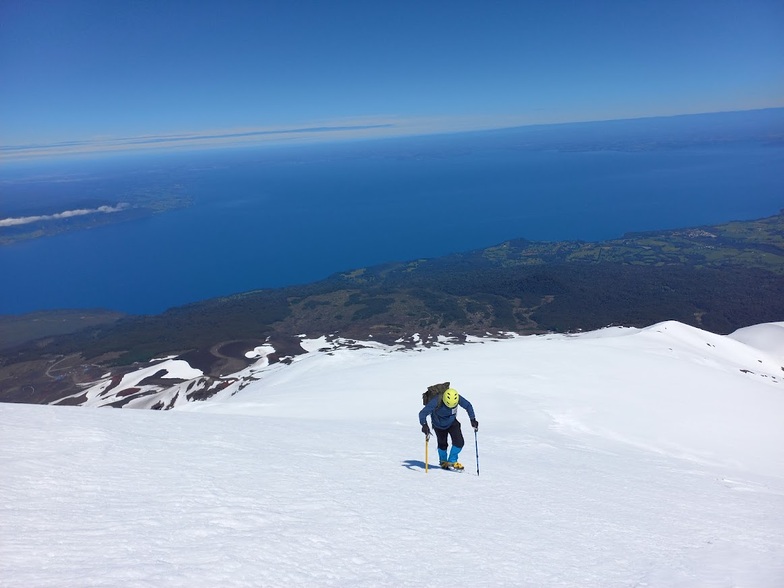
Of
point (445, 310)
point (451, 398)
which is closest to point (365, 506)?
point (451, 398)

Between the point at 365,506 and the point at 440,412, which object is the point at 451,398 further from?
the point at 365,506

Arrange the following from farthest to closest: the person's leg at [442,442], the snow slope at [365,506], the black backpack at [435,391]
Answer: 1. the person's leg at [442,442]
2. the black backpack at [435,391]
3. the snow slope at [365,506]

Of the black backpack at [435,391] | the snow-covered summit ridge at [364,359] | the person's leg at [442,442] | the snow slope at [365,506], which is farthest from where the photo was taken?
the snow-covered summit ridge at [364,359]

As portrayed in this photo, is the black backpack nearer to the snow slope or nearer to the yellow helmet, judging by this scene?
the yellow helmet

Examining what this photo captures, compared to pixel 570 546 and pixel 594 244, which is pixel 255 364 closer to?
pixel 570 546

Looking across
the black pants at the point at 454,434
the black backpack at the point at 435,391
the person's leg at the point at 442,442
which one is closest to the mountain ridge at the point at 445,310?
the person's leg at the point at 442,442

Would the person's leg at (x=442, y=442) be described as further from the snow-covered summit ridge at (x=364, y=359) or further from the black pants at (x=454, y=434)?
the snow-covered summit ridge at (x=364, y=359)

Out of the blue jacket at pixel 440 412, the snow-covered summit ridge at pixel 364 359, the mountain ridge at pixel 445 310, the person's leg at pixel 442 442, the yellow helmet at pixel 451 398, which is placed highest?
the yellow helmet at pixel 451 398
